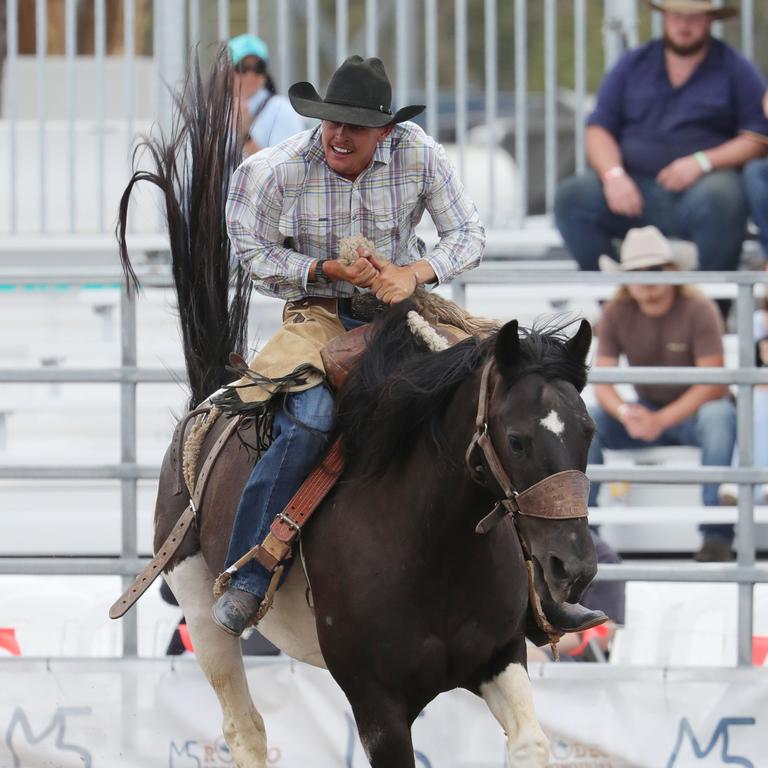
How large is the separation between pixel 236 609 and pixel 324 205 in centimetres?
122

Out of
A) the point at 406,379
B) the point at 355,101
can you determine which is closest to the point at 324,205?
the point at 355,101

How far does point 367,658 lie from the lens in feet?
12.3

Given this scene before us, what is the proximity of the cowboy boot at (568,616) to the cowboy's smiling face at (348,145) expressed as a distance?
1.39 m

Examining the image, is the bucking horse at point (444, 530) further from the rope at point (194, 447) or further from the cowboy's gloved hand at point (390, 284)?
the rope at point (194, 447)

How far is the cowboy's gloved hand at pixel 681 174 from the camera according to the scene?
6887 mm

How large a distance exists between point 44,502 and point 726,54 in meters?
4.15

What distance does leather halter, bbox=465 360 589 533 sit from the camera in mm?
3262

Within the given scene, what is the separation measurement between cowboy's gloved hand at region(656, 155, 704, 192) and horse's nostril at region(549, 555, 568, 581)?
4055 mm

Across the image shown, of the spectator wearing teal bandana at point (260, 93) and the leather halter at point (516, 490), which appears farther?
the spectator wearing teal bandana at point (260, 93)

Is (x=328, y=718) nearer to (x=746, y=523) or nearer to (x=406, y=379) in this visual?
(x=746, y=523)

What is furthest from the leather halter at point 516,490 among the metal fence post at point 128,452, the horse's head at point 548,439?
the metal fence post at point 128,452

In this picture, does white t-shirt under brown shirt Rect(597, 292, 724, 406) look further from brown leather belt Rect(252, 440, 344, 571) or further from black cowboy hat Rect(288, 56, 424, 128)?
brown leather belt Rect(252, 440, 344, 571)

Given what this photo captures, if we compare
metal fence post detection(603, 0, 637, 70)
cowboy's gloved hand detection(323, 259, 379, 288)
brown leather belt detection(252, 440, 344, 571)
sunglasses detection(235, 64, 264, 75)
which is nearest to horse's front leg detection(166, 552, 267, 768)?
brown leather belt detection(252, 440, 344, 571)

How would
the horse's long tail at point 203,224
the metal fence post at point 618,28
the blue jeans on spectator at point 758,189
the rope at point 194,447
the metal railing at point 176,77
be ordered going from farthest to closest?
1. the metal fence post at point 618,28
2. the metal railing at point 176,77
3. the blue jeans on spectator at point 758,189
4. the horse's long tail at point 203,224
5. the rope at point 194,447
